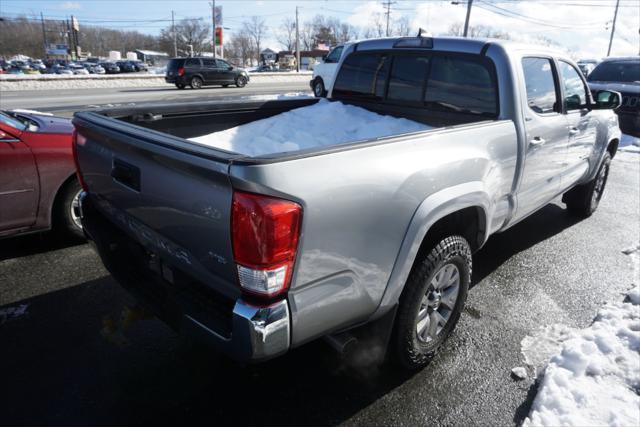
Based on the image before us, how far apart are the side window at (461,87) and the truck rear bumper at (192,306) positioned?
7.73 ft

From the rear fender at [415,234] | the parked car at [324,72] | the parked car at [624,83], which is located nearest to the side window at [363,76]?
the rear fender at [415,234]

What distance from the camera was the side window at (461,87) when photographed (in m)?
3.32

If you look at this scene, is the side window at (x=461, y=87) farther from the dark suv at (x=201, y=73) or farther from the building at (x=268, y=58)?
the building at (x=268, y=58)

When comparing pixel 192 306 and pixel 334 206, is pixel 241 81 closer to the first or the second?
pixel 192 306

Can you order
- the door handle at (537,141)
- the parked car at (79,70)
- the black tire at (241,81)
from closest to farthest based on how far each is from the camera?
the door handle at (537,141) < the black tire at (241,81) < the parked car at (79,70)

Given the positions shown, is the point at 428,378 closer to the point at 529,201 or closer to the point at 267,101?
the point at 529,201

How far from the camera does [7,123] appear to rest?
3988mm

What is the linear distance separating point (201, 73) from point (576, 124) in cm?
2503

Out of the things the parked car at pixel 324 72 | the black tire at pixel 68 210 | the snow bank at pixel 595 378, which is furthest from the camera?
the parked car at pixel 324 72

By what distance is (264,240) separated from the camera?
169 cm

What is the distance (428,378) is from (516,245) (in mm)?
2563

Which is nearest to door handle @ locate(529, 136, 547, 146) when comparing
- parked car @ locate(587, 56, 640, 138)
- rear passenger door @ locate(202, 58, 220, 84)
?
parked car @ locate(587, 56, 640, 138)

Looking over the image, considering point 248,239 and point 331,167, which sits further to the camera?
point 331,167

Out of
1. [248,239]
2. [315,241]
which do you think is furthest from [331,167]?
[248,239]
